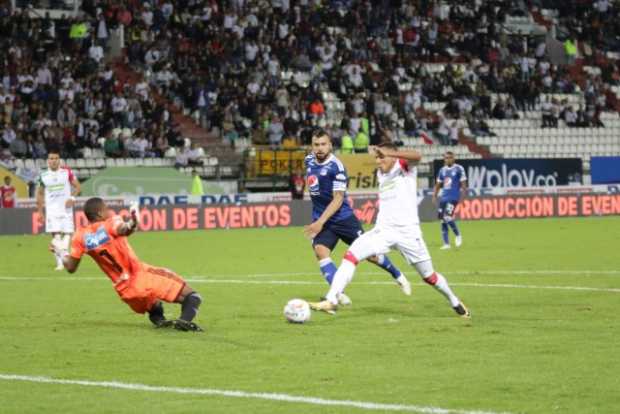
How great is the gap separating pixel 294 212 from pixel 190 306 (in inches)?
1089

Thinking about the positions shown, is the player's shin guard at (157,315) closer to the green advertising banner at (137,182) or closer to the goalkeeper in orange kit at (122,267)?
the goalkeeper in orange kit at (122,267)

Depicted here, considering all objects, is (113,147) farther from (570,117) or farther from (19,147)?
(570,117)

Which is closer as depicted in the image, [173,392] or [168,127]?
[173,392]

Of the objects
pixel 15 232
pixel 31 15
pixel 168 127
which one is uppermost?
pixel 31 15

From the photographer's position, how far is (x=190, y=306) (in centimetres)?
1375

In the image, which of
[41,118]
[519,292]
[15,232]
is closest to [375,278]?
[519,292]

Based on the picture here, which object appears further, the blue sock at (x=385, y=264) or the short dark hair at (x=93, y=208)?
the blue sock at (x=385, y=264)

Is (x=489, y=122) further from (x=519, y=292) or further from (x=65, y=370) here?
(x=65, y=370)

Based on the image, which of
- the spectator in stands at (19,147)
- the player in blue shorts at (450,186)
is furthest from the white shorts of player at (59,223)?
the spectator in stands at (19,147)

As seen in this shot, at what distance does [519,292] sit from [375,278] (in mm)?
3611

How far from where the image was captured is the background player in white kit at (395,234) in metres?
14.7

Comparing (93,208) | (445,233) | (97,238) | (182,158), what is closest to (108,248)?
(97,238)

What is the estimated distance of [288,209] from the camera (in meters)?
41.3

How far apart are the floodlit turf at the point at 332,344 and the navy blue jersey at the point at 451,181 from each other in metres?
7.17
